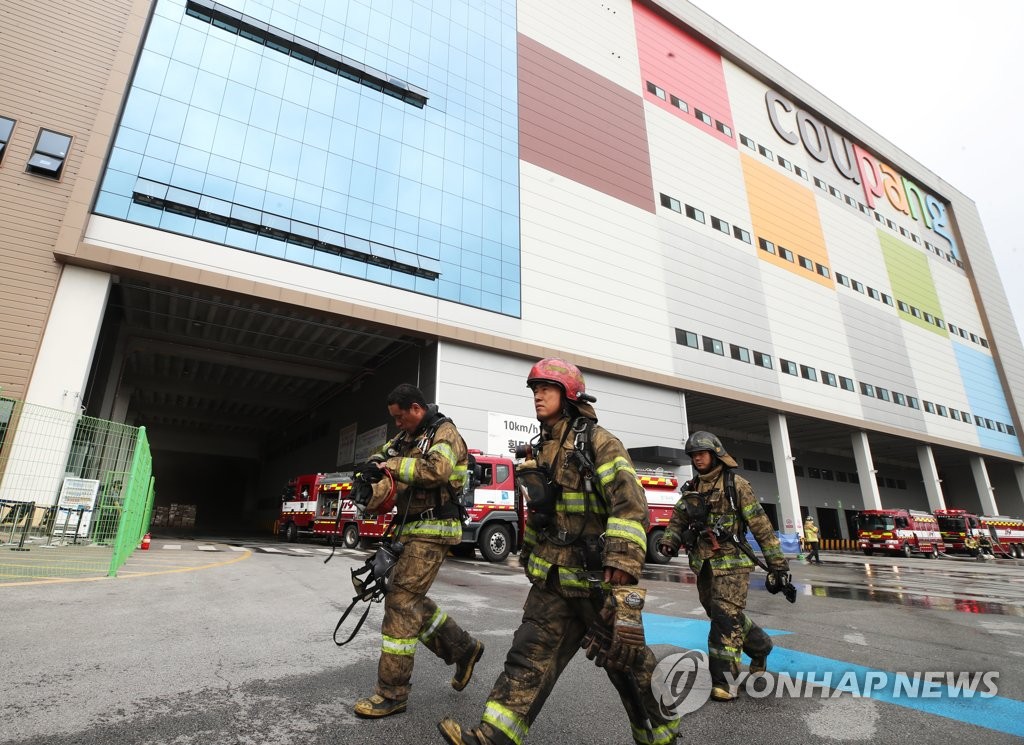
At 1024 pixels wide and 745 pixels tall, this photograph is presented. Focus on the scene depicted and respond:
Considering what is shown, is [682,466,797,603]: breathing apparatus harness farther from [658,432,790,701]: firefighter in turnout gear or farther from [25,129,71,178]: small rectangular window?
[25,129,71,178]: small rectangular window

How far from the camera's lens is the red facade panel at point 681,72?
31562mm

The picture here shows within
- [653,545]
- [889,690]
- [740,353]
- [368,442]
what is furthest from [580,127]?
[889,690]

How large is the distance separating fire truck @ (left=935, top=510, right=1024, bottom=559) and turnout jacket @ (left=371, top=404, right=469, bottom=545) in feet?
122

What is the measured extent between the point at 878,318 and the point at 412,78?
36223 mm

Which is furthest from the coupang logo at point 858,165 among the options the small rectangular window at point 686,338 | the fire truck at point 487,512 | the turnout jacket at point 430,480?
the turnout jacket at point 430,480

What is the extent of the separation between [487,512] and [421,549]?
10.2m

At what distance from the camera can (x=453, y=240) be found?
817 inches

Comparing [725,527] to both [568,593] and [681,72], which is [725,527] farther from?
[681,72]

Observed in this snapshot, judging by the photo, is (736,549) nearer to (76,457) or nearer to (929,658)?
(929,658)

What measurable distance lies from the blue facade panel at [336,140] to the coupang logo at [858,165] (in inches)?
1006

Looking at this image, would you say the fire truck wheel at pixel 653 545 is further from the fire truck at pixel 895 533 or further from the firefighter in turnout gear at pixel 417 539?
the fire truck at pixel 895 533

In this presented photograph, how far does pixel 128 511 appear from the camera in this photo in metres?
7.81

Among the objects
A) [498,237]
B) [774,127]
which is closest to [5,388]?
[498,237]

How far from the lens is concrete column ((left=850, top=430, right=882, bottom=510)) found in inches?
1249
